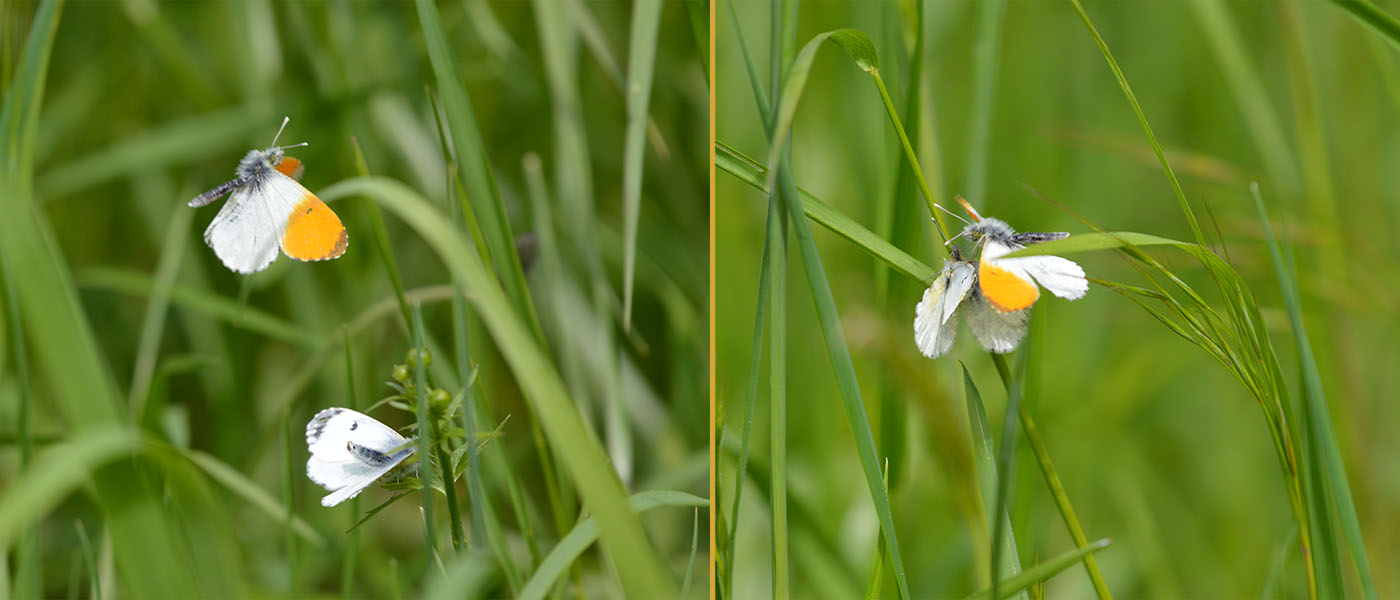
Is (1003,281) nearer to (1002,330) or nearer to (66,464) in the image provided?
Answer: (1002,330)

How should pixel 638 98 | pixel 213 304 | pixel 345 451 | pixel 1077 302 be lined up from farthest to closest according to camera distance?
pixel 1077 302, pixel 213 304, pixel 638 98, pixel 345 451

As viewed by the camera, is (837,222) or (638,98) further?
(638,98)

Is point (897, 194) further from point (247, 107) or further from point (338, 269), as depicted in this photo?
point (247, 107)

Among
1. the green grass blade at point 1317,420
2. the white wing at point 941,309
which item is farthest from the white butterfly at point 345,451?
the green grass blade at point 1317,420

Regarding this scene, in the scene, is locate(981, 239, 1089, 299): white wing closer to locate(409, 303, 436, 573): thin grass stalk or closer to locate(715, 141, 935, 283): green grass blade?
locate(715, 141, 935, 283): green grass blade

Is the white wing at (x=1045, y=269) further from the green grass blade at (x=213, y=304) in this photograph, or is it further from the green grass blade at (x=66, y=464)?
the green grass blade at (x=213, y=304)

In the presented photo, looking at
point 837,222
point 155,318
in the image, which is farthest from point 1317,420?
point 155,318

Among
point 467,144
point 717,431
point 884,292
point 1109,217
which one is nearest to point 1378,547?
point 1109,217

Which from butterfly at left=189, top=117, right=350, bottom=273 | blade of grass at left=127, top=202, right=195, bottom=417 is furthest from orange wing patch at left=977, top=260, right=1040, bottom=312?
blade of grass at left=127, top=202, right=195, bottom=417
